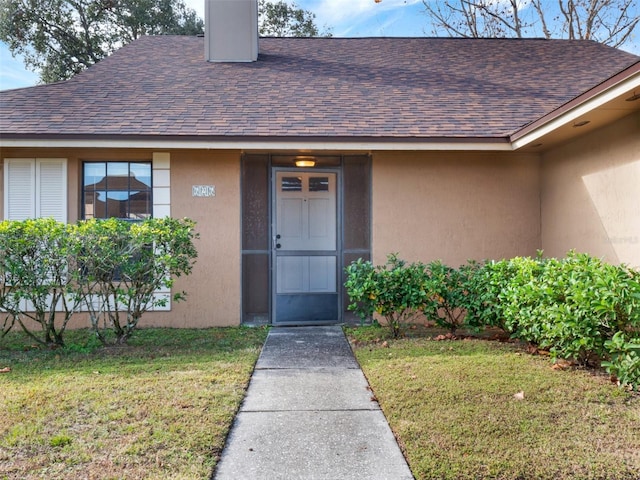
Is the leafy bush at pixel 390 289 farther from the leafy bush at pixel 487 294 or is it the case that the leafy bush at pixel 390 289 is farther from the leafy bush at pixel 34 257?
the leafy bush at pixel 34 257

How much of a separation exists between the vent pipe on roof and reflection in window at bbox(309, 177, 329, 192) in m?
3.42

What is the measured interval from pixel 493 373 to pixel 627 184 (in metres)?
2.68

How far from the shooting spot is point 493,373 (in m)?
4.31

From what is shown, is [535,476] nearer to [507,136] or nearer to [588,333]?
[588,333]

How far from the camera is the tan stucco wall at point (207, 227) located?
6.82m

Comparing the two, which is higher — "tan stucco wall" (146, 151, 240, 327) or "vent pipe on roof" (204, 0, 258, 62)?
"vent pipe on roof" (204, 0, 258, 62)

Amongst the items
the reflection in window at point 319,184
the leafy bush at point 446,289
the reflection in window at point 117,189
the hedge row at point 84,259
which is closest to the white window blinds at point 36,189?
the reflection in window at point 117,189

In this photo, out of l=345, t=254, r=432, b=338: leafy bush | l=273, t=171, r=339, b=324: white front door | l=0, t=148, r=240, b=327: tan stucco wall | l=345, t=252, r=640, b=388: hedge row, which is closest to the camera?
l=345, t=252, r=640, b=388: hedge row

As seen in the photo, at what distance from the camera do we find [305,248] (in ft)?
24.5

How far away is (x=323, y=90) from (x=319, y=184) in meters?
1.82

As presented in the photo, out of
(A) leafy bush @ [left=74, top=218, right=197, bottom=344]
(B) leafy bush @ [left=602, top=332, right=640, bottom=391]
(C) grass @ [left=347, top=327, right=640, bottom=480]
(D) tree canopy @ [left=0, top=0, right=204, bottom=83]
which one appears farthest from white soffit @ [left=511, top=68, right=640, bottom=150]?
(D) tree canopy @ [left=0, top=0, right=204, bottom=83]

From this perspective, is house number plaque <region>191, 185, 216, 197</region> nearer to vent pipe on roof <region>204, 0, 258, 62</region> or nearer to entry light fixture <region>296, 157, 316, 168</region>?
entry light fixture <region>296, 157, 316, 168</region>

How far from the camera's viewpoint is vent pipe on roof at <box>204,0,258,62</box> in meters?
9.23

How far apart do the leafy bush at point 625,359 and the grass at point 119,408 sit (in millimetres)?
2981
